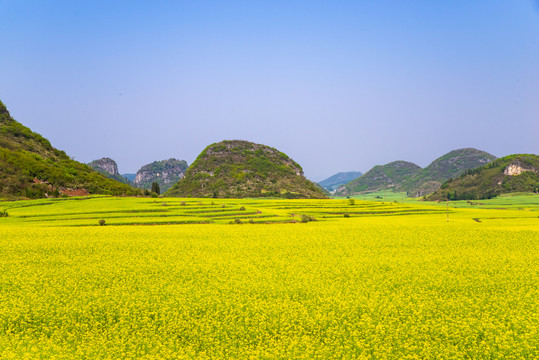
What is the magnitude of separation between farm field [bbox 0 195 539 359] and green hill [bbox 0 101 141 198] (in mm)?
58803

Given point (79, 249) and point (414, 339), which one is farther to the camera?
point (79, 249)

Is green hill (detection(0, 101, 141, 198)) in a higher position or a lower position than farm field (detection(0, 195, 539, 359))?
higher

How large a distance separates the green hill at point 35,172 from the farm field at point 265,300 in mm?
58803

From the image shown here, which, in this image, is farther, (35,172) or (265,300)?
(35,172)

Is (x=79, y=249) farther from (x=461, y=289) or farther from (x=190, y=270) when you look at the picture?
(x=461, y=289)

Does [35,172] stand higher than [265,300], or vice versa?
[35,172]

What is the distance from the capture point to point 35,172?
89.1 meters

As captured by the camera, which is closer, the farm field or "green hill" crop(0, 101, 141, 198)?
the farm field

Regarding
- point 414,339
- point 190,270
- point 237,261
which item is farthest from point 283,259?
point 414,339

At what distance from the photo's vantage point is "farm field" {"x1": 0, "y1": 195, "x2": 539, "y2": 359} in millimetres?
12758

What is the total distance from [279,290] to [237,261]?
8.47 m

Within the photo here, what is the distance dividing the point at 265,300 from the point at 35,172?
322 ft

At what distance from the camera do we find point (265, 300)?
55.4 feet

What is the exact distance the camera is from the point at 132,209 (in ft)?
214
